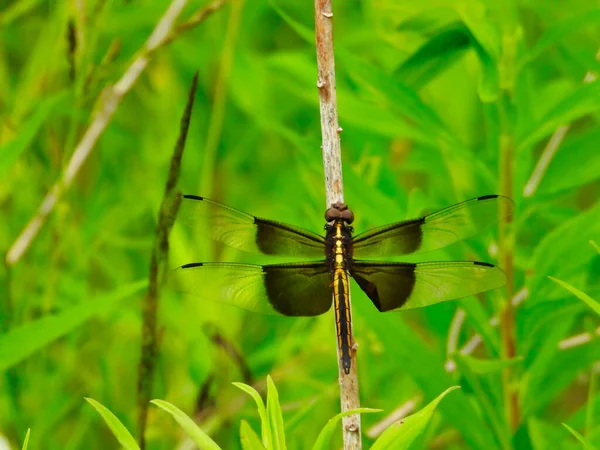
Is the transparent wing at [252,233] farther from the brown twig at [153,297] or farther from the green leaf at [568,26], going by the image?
the green leaf at [568,26]

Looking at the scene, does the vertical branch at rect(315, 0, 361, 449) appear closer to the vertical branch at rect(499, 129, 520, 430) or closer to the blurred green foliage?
the blurred green foliage

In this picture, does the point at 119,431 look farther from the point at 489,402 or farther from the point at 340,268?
the point at 489,402

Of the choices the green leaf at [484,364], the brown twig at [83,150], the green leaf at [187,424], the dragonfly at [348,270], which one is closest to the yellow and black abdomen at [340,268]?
the dragonfly at [348,270]

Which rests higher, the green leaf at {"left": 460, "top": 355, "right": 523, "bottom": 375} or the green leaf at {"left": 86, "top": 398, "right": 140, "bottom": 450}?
the green leaf at {"left": 460, "top": 355, "right": 523, "bottom": 375}

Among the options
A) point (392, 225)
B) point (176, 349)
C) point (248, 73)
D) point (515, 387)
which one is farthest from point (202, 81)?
point (515, 387)

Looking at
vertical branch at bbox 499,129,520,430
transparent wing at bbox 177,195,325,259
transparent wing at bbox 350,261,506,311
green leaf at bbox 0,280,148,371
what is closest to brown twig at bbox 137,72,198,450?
green leaf at bbox 0,280,148,371

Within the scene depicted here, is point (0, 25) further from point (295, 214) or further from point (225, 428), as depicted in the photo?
point (225, 428)
